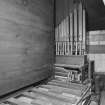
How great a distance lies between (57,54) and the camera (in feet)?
9.25

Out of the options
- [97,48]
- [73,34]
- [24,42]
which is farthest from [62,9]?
[24,42]

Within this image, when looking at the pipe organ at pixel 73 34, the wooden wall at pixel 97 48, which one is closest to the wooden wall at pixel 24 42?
the pipe organ at pixel 73 34

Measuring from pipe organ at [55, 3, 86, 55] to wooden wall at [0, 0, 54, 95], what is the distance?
26 cm

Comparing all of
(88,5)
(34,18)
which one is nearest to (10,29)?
(34,18)

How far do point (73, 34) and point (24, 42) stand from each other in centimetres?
130

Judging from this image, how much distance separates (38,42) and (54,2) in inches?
49.7

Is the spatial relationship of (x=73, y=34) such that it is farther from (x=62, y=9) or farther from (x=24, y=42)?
(x=24, y=42)

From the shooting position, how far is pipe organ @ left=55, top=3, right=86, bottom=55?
8.93 feet

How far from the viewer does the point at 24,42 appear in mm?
1945

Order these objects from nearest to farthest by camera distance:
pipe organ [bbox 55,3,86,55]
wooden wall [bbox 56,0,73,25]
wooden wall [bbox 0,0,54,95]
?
wooden wall [bbox 0,0,54,95]
pipe organ [bbox 55,3,86,55]
wooden wall [bbox 56,0,73,25]

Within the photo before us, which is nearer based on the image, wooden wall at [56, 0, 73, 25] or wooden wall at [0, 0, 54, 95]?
wooden wall at [0, 0, 54, 95]

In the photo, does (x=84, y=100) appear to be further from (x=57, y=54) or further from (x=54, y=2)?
(x=54, y=2)

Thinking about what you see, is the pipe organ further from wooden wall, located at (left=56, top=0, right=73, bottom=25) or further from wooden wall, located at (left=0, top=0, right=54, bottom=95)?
wooden wall, located at (left=0, top=0, right=54, bottom=95)

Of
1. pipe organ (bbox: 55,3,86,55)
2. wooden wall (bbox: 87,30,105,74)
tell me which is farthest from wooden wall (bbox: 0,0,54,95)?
wooden wall (bbox: 87,30,105,74)
